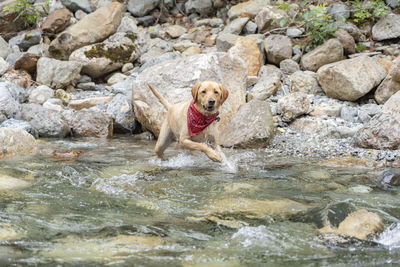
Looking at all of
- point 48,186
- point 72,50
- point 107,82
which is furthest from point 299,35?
point 48,186

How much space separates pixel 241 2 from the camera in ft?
50.5

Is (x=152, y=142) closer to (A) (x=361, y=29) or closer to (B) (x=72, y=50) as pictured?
(B) (x=72, y=50)

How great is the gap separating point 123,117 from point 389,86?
568 cm

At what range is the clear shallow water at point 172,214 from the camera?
2812mm

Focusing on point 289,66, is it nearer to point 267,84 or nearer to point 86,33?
point 267,84

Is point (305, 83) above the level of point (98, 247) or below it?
below

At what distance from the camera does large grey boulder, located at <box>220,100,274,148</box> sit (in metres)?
7.35

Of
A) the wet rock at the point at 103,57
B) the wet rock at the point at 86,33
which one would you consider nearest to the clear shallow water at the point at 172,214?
the wet rock at the point at 103,57

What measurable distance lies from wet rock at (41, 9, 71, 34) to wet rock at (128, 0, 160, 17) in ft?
8.74

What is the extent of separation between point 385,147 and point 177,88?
13.3 feet

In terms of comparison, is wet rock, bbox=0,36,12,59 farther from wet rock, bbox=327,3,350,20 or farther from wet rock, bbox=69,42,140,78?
wet rock, bbox=327,3,350,20

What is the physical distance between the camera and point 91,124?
8.99m

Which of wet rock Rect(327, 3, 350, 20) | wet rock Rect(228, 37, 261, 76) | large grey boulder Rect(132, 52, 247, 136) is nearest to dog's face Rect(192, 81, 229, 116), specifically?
large grey boulder Rect(132, 52, 247, 136)

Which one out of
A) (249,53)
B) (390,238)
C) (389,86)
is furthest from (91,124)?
(390,238)
